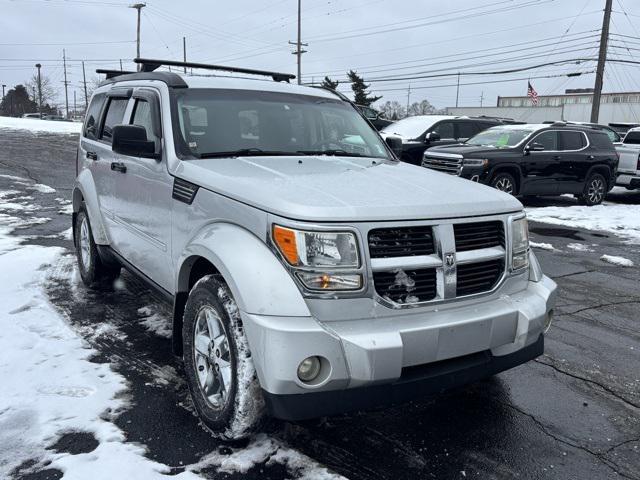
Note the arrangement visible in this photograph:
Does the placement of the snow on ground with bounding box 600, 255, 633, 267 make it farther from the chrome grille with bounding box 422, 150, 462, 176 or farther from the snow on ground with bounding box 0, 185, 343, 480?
the snow on ground with bounding box 0, 185, 343, 480

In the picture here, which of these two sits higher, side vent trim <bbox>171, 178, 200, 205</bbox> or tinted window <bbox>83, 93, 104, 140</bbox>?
tinted window <bbox>83, 93, 104, 140</bbox>

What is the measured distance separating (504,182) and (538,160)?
1092 millimetres

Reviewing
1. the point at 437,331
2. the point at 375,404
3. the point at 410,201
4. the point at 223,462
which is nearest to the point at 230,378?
the point at 223,462

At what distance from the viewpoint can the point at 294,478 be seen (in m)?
2.75

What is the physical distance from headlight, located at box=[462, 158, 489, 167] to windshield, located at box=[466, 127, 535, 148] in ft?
3.45

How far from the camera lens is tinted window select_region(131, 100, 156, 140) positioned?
4.08 m

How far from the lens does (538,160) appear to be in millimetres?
12438

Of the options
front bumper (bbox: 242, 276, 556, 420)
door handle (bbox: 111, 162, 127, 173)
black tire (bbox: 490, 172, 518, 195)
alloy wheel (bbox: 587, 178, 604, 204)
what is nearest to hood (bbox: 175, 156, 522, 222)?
front bumper (bbox: 242, 276, 556, 420)

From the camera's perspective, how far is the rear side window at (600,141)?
13539 mm

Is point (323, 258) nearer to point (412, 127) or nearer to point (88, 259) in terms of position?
point (88, 259)

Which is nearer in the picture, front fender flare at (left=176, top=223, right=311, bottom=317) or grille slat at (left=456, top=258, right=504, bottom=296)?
front fender flare at (left=176, top=223, right=311, bottom=317)

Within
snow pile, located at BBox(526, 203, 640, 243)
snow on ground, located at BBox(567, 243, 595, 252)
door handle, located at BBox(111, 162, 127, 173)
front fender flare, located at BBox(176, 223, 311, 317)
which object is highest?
door handle, located at BBox(111, 162, 127, 173)

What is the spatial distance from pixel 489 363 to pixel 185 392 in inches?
74.0

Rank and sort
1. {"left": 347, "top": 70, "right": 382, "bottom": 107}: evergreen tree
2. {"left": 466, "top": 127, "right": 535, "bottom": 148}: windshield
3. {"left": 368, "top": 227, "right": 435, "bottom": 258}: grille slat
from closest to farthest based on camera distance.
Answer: {"left": 368, "top": 227, "right": 435, "bottom": 258}: grille slat < {"left": 466, "top": 127, "right": 535, "bottom": 148}: windshield < {"left": 347, "top": 70, "right": 382, "bottom": 107}: evergreen tree
